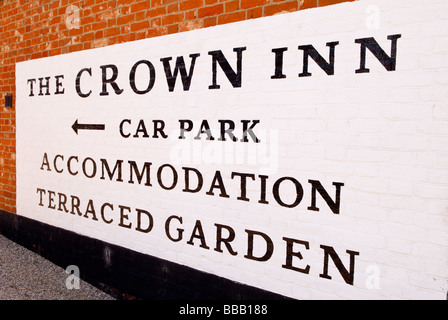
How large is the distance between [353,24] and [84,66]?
112 inches

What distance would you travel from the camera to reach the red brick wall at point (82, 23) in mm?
2842

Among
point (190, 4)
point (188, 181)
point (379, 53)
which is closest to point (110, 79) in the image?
point (190, 4)

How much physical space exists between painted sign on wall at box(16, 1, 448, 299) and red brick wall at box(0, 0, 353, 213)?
0.10 m

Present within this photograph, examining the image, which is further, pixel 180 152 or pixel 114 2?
pixel 114 2

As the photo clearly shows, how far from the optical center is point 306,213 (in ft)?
8.28

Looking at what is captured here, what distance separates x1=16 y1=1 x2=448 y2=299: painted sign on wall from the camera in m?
2.12

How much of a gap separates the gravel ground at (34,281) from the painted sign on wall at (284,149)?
1.90 ft

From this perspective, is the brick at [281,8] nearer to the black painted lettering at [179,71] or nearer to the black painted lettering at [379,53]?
the black painted lettering at [379,53]

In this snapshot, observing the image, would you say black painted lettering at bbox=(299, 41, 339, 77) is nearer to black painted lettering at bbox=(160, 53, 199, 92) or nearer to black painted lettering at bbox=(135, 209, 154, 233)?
black painted lettering at bbox=(160, 53, 199, 92)

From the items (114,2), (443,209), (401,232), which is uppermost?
(114,2)

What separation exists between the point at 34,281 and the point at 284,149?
3067 millimetres
